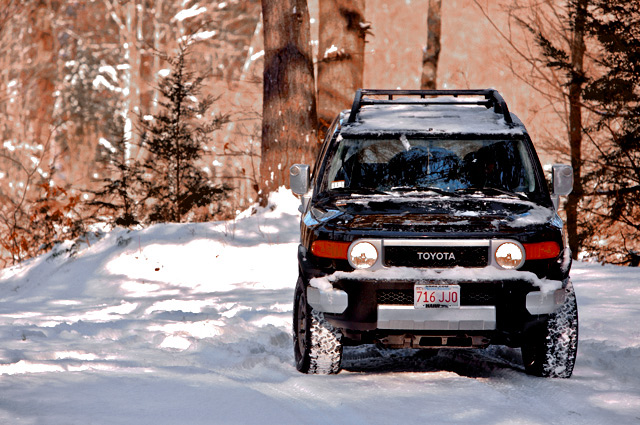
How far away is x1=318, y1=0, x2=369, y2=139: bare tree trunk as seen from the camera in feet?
54.5

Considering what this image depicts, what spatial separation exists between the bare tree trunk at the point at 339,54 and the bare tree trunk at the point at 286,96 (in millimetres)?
2330

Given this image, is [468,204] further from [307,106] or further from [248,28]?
[248,28]

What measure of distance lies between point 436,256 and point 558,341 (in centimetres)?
115

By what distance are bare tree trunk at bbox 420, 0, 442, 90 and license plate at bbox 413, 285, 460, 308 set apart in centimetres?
1827

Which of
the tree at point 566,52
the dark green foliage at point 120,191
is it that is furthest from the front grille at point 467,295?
the tree at point 566,52

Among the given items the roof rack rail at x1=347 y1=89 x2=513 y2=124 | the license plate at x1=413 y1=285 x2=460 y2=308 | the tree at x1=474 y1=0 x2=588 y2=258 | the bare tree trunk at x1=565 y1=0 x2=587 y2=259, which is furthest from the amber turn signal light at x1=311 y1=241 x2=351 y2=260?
the tree at x1=474 y1=0 x2=588 y2=258

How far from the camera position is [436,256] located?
5508 mm

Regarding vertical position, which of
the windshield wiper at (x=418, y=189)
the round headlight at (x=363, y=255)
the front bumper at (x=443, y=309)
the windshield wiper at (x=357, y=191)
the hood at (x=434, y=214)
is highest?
the windshield wiper at (x=418, y=189)

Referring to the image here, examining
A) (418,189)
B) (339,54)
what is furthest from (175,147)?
(418,189)

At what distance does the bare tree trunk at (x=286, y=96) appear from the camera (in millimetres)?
13930

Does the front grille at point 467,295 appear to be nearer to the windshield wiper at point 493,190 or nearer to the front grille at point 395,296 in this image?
the front grille at point 395,296

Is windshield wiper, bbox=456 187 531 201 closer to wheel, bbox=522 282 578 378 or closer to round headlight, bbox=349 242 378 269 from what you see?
wheel, bbox=522 282 578 378

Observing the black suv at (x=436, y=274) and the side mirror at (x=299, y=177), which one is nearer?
the black suv at (x=436, y=274)

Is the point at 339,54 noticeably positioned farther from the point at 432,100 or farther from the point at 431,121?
the point at 431,121
